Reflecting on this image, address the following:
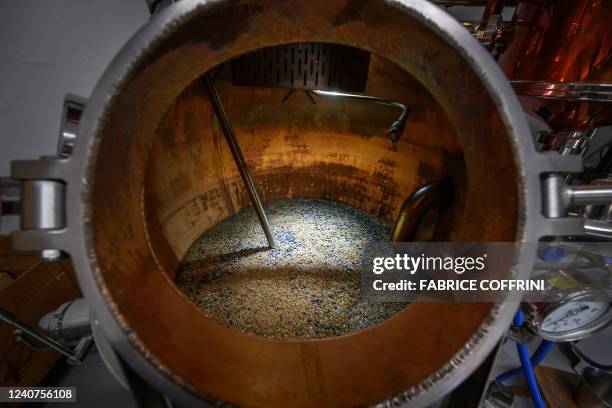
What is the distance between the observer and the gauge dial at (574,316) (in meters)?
0.81

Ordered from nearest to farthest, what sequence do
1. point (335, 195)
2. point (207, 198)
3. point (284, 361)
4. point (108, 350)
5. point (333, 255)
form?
point (108, 350) < point (284, 361) < point (333, 255) < point (207, 198) < point (335, 195)

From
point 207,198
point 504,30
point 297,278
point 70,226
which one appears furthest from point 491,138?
point 207,198

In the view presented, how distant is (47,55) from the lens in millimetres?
1316

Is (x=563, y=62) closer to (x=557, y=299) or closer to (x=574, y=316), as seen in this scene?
(x=557, y=299)

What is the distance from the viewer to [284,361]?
59 centimetres

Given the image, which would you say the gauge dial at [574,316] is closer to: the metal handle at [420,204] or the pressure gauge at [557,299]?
the pressure gauge at [557,299]

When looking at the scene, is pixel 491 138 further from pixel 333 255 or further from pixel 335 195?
pixel 335 195

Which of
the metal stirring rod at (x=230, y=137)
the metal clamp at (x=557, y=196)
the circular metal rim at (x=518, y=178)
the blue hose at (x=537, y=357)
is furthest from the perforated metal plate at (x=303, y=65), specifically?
the blue hose at (x=537, y=357)

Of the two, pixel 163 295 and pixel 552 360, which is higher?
pixel 163 295

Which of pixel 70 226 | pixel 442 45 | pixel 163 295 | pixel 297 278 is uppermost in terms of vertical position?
pixel 442 45

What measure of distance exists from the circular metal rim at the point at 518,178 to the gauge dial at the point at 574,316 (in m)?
0.64

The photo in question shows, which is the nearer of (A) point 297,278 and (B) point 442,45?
(B) point 442,45

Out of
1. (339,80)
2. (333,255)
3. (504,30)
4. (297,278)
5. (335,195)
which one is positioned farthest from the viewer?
(335,195)

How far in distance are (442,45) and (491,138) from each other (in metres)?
0.19
